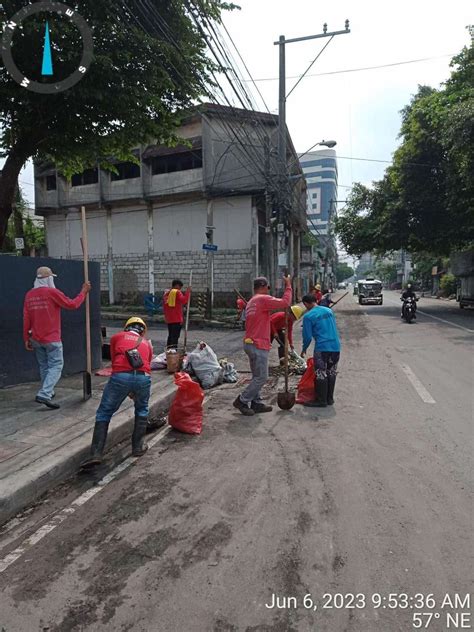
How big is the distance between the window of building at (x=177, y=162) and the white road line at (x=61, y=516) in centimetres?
1914

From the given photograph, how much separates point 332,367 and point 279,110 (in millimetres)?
13498

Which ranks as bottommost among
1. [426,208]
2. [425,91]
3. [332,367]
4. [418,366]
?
[418,366]

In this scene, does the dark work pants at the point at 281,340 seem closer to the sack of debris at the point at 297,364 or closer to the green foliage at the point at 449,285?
the sack of debris at the point at 297,364

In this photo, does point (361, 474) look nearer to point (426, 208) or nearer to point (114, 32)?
point (114, 32)

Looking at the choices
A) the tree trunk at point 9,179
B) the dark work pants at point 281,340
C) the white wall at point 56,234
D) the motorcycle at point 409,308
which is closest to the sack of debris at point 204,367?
the dark work pants at point 281,340

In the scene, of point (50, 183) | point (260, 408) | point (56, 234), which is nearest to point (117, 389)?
point (260, 408)

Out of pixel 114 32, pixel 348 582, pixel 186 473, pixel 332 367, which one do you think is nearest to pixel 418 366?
pixel 332 367

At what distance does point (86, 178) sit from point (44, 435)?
919 inches

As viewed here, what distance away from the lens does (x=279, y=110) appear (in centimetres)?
1655

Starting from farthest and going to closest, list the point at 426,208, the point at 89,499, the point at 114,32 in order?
the point at 426,208 < the point at 114,32 < the point at 89,499

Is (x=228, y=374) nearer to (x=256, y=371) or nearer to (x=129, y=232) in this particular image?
(x=256, y=371)

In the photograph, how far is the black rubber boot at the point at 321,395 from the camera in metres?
6.06

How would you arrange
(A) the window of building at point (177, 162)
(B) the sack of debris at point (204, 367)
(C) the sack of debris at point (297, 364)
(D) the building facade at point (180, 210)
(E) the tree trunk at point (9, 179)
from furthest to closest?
1. (A) the window of building at point (177, 162)
2. (D) the building facade at point (180, 210)
3. (C) the sack of debris at point (297, 364)
4. (E) the tree trunk at point (9, 179)
5. (B) the sack of debris at point (204, 367)

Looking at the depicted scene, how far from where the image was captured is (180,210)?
22.2 metres
